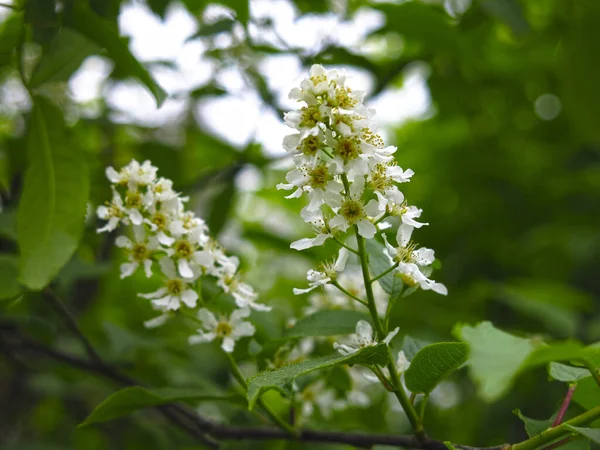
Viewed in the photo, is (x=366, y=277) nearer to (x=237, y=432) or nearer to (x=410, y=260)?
(x=410, y=260)

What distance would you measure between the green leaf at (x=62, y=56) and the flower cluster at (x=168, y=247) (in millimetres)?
454

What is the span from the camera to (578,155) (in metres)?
3.78

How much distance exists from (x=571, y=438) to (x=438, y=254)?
2.36 m

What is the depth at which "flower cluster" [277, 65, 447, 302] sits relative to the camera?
4.95ft

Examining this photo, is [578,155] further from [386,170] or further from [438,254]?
[386,170]

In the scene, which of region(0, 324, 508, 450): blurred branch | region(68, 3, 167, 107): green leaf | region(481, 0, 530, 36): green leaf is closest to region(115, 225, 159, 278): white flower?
region(68, 3, 167, 107): green leaf

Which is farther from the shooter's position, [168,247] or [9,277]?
[9,277]

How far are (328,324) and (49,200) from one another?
907 mm

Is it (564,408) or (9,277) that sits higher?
(564,408)

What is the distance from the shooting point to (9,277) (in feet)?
6.75

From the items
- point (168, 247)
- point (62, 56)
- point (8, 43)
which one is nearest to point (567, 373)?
point (168, 247)

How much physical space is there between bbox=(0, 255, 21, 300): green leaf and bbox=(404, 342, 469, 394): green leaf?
1207 millimetres

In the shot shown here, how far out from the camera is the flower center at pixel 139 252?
6.18ft

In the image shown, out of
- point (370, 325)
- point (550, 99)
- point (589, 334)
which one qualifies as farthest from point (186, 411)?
point (550, 99)
